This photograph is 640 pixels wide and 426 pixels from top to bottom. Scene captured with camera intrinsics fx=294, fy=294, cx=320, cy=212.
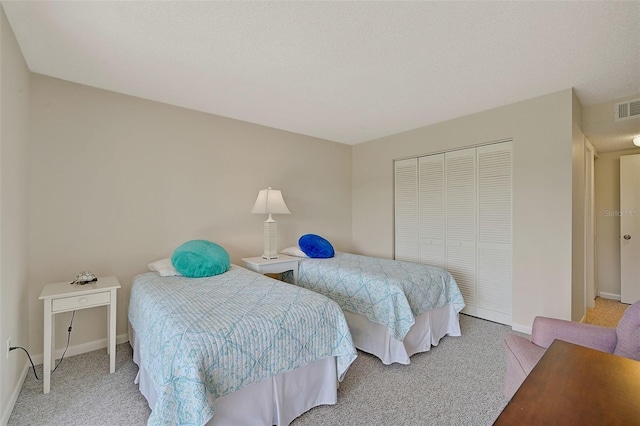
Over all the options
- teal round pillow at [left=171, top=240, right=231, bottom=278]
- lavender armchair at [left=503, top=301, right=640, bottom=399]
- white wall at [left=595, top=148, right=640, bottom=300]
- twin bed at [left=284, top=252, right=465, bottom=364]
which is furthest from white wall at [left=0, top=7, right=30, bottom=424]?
white wall at [left=595, top=148, right=640, bottom=300]

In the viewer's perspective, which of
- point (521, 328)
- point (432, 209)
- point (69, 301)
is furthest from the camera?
point (432, 209)

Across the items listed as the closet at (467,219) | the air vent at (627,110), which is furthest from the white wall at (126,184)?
the air vent at (627,110)

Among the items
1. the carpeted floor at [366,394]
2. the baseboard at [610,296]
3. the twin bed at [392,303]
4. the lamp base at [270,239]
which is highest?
the lamp base at [270,239]

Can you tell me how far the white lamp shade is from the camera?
10.9 feet

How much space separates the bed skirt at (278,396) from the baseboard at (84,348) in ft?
3.21

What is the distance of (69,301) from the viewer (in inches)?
82.0

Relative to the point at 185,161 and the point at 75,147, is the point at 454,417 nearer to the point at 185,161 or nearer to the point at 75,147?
the point at 185,161

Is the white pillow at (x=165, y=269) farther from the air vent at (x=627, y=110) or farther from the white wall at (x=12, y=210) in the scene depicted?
the air vent at (x=627, y=110)

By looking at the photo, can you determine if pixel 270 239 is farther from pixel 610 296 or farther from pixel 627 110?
pixel 610 296

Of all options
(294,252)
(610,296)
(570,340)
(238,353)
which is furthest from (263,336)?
(610,296)

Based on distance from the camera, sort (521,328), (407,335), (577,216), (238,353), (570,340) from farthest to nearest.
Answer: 1. (521,328)
2. (577,216)
3. (407,335)
4. (570,340)
5. (238,353)

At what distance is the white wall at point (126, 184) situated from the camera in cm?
245

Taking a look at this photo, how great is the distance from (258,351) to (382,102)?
2.57 m

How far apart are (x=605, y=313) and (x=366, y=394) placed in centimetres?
343
